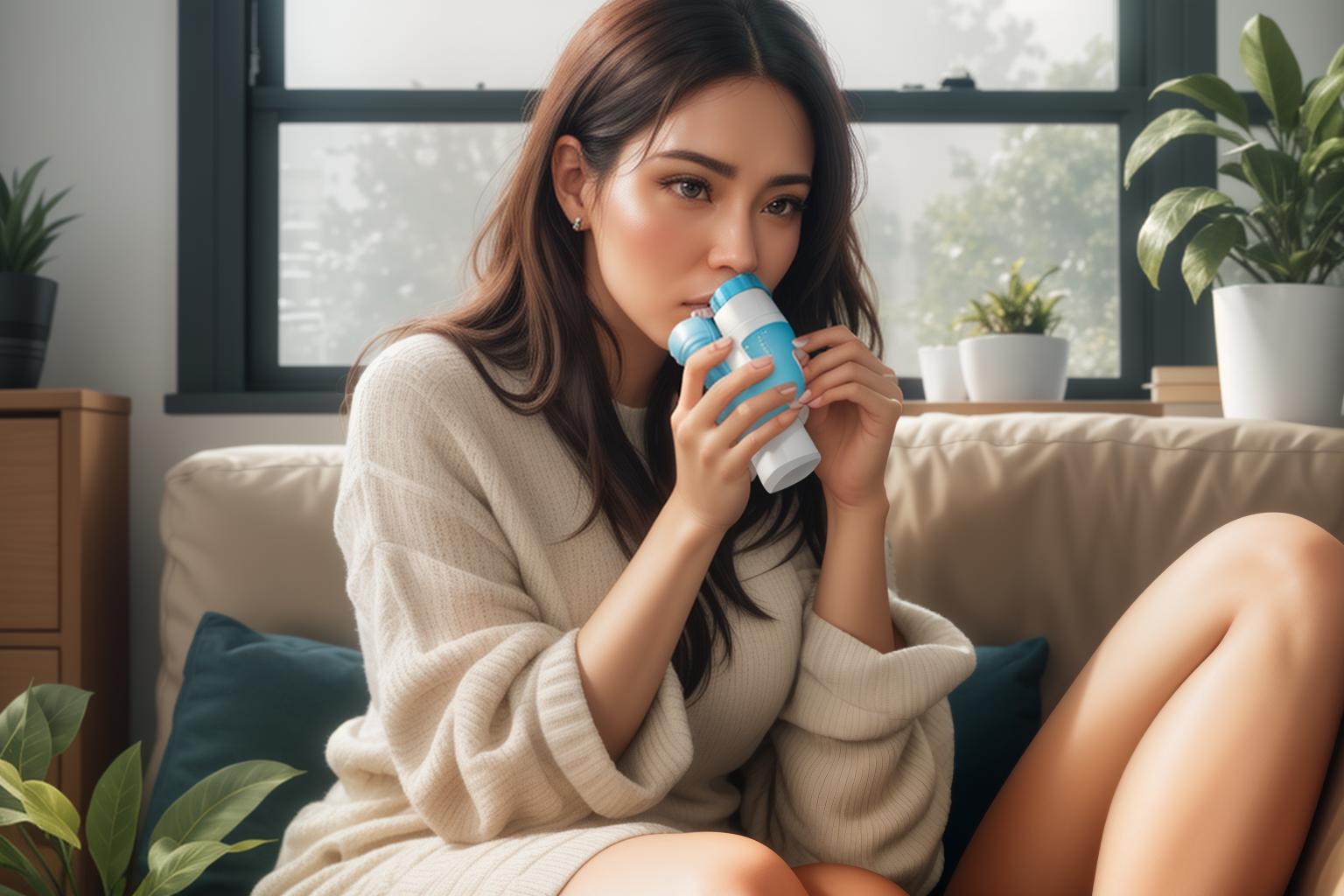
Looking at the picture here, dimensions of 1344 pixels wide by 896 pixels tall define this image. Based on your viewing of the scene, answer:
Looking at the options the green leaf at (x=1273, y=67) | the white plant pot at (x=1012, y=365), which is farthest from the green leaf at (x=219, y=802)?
the green leaf at (x=1273, y=67)

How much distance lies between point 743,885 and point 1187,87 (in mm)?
1453

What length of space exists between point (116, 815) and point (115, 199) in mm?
1468

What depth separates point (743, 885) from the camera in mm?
758

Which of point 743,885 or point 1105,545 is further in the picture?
point 1105,545

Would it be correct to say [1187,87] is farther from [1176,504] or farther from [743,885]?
[743,885]

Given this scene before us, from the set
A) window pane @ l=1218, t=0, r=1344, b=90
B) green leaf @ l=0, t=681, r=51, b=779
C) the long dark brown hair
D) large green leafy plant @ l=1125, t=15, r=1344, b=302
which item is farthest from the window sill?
window pane @ l=1218, t=0, r=1344, b=90

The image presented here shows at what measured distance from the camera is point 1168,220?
1.69m

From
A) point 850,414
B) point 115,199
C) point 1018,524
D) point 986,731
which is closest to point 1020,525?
point 1018,524

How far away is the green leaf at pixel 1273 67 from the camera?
5.59 ft

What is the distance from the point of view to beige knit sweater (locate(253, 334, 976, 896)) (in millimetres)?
907

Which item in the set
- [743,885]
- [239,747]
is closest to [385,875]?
[743,885]

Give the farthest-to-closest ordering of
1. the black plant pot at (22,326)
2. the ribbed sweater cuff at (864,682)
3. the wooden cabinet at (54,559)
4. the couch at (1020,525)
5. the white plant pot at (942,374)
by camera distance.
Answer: the white plant pot at (942,374) < the black plant pot at (22,326) < the wooden cabinet at (54,559) < the couch at (1020,525) < the ribbed sweater cuff at (864,682)

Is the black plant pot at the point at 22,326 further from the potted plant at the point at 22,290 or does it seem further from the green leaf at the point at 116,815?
the green leaf at the point at 116,815

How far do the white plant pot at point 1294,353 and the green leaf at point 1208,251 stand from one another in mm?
55
